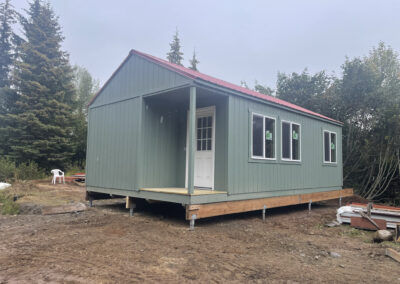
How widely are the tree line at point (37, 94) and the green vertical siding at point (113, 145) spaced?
9.14 metres

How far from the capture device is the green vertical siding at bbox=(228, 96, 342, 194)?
19.6ft

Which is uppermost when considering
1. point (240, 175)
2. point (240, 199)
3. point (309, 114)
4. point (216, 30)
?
point (216, 30)

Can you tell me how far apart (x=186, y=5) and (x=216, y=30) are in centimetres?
860

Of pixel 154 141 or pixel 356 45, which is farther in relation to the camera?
pixel 356 45

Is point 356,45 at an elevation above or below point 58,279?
above

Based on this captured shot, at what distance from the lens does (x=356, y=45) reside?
2416 cm

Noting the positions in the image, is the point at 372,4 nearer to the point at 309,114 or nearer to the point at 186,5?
the point at 186,5

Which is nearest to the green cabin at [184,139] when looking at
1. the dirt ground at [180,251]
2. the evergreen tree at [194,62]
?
the dirt ground at [180,251]

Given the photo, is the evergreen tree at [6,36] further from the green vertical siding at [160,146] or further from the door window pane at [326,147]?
the door window pane at [326,147]

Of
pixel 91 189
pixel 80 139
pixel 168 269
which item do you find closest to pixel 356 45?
pixel 80 139

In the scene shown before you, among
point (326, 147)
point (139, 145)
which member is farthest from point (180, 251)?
point (326, 147)

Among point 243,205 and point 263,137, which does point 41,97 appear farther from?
point 243,205

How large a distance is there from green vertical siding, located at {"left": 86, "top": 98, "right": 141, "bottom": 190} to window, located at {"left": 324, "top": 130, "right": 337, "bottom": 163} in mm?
6199

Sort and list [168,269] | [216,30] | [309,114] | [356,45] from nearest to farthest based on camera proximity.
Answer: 1. [168,269]
2. [309,114]
3. [356,45]
4. [216,30]
